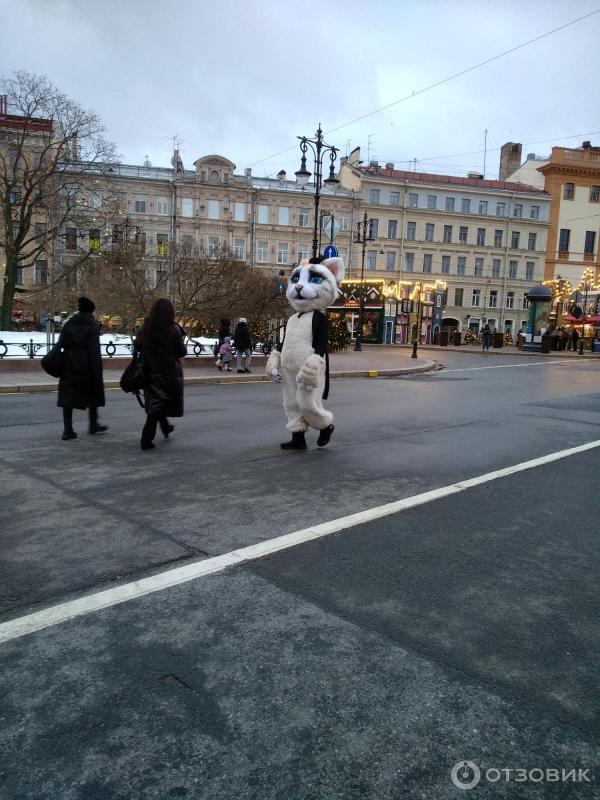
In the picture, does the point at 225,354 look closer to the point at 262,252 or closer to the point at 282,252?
the point at 262,252

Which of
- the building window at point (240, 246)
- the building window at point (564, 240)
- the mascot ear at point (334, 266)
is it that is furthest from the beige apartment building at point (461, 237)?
the mascot ear at point (334, 266)

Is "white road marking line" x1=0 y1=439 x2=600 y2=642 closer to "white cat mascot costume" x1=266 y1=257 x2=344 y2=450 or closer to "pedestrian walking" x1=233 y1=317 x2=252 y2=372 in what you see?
"white cat mascot costume" x1=266 y1=257 x2=344 y2=450

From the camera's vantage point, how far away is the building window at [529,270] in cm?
6506

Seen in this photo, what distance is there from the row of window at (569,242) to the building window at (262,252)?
104ft

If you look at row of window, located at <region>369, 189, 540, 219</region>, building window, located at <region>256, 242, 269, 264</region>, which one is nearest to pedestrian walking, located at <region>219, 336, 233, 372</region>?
building window, located at <region>256, 242, 269, 264</region>

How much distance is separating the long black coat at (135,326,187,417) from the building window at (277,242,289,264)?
54.4 meters

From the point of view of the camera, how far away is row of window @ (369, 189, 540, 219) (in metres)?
60.9

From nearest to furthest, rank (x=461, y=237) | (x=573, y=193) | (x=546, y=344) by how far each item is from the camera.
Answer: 1. (x=546, y=344)
2. (x=573, y=193)
3. (x=461, y=237)

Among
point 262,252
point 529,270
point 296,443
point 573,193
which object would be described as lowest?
point 296,443

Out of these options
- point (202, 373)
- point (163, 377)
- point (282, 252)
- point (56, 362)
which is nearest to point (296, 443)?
point (163, 377)

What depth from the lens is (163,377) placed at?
6.94m

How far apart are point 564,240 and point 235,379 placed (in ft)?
193

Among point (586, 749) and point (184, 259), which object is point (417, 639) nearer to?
point (586, 749)

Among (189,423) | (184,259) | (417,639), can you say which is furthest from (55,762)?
(184,259)
